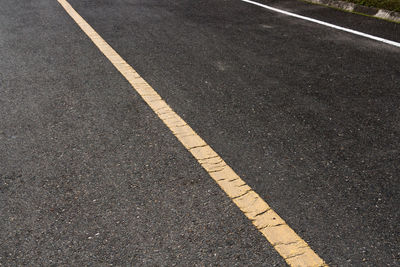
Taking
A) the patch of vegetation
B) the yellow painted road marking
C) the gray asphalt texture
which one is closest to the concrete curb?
the patch of vegetation

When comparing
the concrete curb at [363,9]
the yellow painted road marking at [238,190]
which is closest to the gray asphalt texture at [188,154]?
the yellow painted road marking at [238,190]

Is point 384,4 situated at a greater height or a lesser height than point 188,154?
greater

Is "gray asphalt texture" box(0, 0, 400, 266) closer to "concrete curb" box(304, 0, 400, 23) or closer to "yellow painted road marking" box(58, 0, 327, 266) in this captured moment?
"yellow painted road marking" box(58, 0, 327, 266)

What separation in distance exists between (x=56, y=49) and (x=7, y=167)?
275 centimetres

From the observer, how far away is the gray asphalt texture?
7.02 ft

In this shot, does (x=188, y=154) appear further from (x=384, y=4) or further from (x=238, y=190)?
(x=384, y=4)

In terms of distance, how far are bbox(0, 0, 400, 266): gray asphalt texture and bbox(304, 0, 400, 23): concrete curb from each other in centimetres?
118

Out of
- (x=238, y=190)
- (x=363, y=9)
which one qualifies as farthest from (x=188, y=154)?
(x=363, y=9)

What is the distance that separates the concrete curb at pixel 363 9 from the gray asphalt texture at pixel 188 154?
1178mm

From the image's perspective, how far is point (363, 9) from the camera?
7.14 meters

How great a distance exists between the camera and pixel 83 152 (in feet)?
9.57

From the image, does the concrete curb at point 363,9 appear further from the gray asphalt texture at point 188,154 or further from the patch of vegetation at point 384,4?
the gray asphalt texture at point 188,154

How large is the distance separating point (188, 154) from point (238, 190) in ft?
1.69

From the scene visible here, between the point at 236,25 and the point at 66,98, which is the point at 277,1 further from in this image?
the point at 66,98
